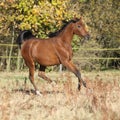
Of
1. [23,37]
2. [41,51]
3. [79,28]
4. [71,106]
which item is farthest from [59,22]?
[71,106]

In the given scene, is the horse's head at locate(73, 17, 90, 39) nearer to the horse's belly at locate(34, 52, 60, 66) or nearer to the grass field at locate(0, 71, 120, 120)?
the horse's belly at locate(34, 52, 60, 66)

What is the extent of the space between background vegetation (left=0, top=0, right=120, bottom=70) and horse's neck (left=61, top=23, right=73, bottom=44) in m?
8.86

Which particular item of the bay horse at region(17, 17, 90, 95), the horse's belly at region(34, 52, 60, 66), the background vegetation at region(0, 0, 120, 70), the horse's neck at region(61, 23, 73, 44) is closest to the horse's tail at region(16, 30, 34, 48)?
the bay horse at region(17, 17, 90, 95)

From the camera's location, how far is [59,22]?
20.9m

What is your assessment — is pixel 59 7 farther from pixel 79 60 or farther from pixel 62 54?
pixel 62 54

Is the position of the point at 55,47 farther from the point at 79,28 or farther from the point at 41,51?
the point at 79,28

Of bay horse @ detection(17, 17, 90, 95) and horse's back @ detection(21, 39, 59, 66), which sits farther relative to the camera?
horse's back @ detection(21, 39, 59, 66)

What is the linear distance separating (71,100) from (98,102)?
41.6 inches

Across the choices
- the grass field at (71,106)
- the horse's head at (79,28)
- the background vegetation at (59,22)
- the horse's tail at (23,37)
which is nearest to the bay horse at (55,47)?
the horse's head at (79,28)

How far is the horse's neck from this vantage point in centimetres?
1136

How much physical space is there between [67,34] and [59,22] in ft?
31.4

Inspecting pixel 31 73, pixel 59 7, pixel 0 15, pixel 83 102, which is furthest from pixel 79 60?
pixel 83 102

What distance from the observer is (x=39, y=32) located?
68.7 ft

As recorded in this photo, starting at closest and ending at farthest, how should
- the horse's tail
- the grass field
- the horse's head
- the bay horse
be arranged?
the grass field, the bay horse, the horse's head, the horse's tail
